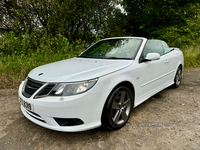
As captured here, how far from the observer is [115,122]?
2.34 metres

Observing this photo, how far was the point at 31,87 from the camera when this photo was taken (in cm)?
221

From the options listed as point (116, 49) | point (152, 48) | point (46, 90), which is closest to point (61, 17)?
point (116, 49)

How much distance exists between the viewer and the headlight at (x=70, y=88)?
194 cm

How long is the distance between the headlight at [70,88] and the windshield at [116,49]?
3.86ft

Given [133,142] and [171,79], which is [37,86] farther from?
[171,79]

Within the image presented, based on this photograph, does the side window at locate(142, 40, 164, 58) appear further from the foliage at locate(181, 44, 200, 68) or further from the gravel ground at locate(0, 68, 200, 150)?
the foliage at locate(181, 44, 200, 68)

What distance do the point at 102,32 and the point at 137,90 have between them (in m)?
9.61

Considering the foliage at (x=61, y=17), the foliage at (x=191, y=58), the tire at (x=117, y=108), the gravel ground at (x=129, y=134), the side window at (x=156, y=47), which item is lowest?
the foliage at (x=191, y=58)

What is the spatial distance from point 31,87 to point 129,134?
158 cm

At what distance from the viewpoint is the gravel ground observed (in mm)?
2098

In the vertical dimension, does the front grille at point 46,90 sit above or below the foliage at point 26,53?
above

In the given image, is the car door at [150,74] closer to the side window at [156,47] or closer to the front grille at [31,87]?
the side window at [156,47]

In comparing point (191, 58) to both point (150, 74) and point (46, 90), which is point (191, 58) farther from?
point (46, 90)

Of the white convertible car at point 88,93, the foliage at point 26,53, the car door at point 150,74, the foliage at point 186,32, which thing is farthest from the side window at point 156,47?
the foliage at point 186,32
